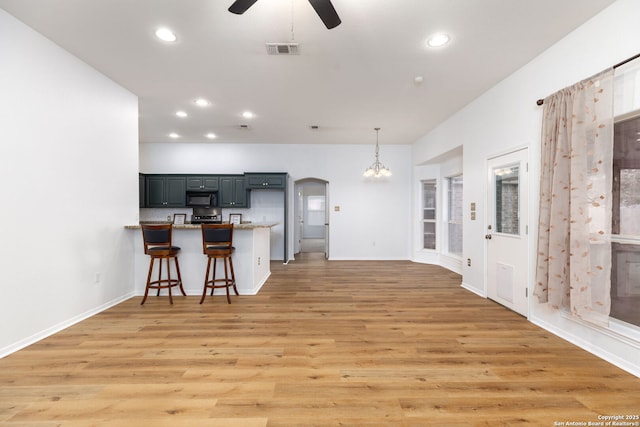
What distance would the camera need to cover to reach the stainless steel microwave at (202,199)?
664cm

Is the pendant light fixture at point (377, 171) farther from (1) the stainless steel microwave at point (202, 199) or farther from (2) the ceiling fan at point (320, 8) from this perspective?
(2) the ceiling fan at point (320, 8)

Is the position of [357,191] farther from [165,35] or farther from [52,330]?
[52,330]

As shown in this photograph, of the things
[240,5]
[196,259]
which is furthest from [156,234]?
[240,5]

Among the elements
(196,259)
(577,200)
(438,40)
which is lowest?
(196,259)

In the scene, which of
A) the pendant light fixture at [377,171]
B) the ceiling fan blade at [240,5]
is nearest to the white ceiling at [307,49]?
the ceiling fan blade at [240,5]

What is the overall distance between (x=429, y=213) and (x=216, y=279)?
17.2ft

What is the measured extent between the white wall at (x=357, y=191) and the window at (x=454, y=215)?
1.06 metres

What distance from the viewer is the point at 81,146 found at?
3152 millimetres

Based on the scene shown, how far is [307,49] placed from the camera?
9.51 feet

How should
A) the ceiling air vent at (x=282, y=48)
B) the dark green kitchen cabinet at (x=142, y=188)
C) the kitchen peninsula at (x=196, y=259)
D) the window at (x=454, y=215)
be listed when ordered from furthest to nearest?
the dark green kitchen cabinet at (x=142, y=188) → the window at (x=454, y=215) → the kitchen peninsula at (x=196, y=259) → the ceiling air vent at (x=282, y=48)

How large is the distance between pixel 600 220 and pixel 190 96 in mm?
5078

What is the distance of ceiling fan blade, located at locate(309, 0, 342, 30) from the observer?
6.08 ft

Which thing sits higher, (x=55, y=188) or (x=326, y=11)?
(x=326, y=11)

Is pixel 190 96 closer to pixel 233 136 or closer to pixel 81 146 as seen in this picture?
pixel 81 146
